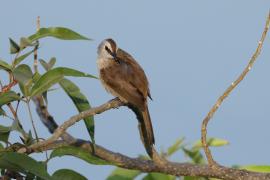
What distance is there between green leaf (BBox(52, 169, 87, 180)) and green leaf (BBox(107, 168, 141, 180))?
887 mm

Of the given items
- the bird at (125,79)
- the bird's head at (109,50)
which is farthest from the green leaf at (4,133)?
the bird's head at (109,50)

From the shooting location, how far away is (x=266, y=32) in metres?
4.22

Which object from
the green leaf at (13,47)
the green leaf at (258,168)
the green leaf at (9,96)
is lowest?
the green leaf at (258,168)

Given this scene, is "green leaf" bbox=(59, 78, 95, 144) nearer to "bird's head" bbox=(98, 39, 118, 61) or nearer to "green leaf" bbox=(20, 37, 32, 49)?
"green leaf" bbox=(20, 37, 32, 49)

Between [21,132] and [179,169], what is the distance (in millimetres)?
1556

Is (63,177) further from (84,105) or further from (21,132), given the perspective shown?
(84,105)

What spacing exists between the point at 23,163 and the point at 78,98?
1.03 metres

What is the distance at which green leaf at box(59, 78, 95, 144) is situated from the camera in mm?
4219

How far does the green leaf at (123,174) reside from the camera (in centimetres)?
454

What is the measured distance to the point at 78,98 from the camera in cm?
427

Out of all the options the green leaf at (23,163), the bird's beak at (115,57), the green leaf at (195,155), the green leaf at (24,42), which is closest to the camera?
the green leaf at (23,163)

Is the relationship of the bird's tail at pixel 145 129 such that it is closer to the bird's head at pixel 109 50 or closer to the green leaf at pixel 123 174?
the green leaf at pixel 123 174

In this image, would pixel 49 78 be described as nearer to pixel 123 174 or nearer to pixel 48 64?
pixel 48 64

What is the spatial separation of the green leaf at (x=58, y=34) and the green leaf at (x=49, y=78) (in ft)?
0.88
